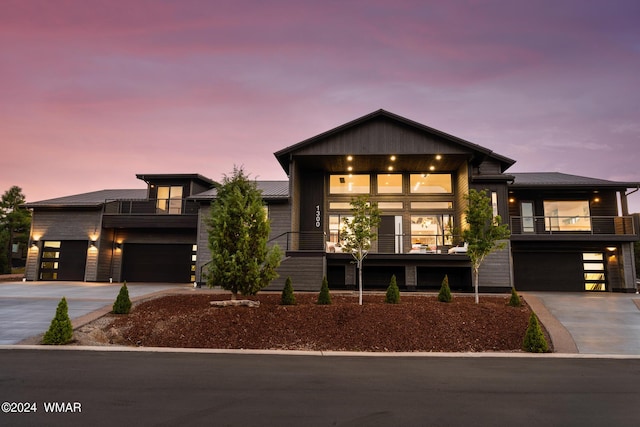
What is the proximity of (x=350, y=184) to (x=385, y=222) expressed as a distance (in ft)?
9.66

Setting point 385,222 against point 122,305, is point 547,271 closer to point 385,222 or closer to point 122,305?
point 385,222

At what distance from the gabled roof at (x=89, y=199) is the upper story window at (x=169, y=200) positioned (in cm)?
325

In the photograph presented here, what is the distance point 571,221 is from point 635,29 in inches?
384

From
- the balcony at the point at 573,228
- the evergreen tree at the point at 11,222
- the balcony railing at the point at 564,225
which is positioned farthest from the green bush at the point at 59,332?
the evergreen tree at the point at 11,222

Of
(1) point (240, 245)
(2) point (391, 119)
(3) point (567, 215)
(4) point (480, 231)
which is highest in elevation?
(2) point (391, 119)

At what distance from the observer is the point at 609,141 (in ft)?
119

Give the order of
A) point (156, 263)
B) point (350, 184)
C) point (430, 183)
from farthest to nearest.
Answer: point (156, 263), point (350, 184), point (430, 183)

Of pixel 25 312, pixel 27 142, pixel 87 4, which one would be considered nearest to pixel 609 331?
pixel 25 312

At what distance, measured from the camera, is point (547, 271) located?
61.5ft

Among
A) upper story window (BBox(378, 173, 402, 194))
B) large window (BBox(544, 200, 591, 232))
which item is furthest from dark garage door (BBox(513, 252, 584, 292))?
upper story window (BBox(378, 173, 402, 194))

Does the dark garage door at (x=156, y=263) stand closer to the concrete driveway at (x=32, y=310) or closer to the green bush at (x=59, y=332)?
the concrete driveway at (x=32, y=310)

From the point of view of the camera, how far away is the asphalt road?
398 centimetres

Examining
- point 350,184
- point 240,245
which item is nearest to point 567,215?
point 350,184

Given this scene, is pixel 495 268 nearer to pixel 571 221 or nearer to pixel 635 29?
pixel 571 221
